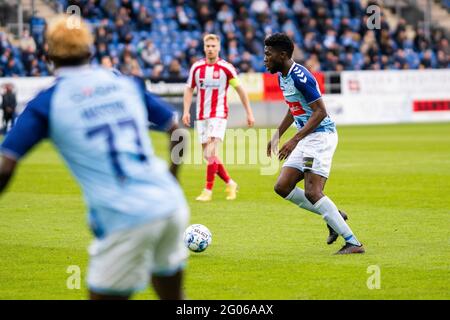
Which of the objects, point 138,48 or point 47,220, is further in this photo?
point 138,48

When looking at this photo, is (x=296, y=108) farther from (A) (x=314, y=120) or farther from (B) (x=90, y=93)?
(B) (x=90, y=93)

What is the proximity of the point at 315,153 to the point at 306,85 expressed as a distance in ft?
2.39

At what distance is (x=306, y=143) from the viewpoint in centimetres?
940

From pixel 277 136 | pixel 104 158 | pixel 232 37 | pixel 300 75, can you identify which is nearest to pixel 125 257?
pixel 104 158

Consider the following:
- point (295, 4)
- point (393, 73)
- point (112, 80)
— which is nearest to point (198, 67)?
point (112, 80)

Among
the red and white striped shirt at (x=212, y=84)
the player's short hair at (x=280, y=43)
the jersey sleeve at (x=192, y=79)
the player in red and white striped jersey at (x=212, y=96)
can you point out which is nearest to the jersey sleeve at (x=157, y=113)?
the player's short hair at (x=280, y=43)

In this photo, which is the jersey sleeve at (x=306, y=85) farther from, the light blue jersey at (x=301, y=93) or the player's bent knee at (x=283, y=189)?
the player's bent knee at (x=283, y=189)

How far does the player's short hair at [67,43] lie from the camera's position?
466 cm

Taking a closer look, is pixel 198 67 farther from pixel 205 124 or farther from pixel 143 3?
pixel 143 3

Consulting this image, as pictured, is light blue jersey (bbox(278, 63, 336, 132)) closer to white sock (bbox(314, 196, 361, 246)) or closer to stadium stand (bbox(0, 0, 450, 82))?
white sock (bbox(314, 196, 361, 246))

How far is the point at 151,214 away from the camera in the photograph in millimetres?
4629

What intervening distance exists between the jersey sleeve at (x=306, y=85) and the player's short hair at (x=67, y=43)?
4.58 meters

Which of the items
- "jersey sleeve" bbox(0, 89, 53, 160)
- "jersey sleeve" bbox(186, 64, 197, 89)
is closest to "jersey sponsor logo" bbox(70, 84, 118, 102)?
"jersey sleeve" bbox(0, 89, 53, 160)
